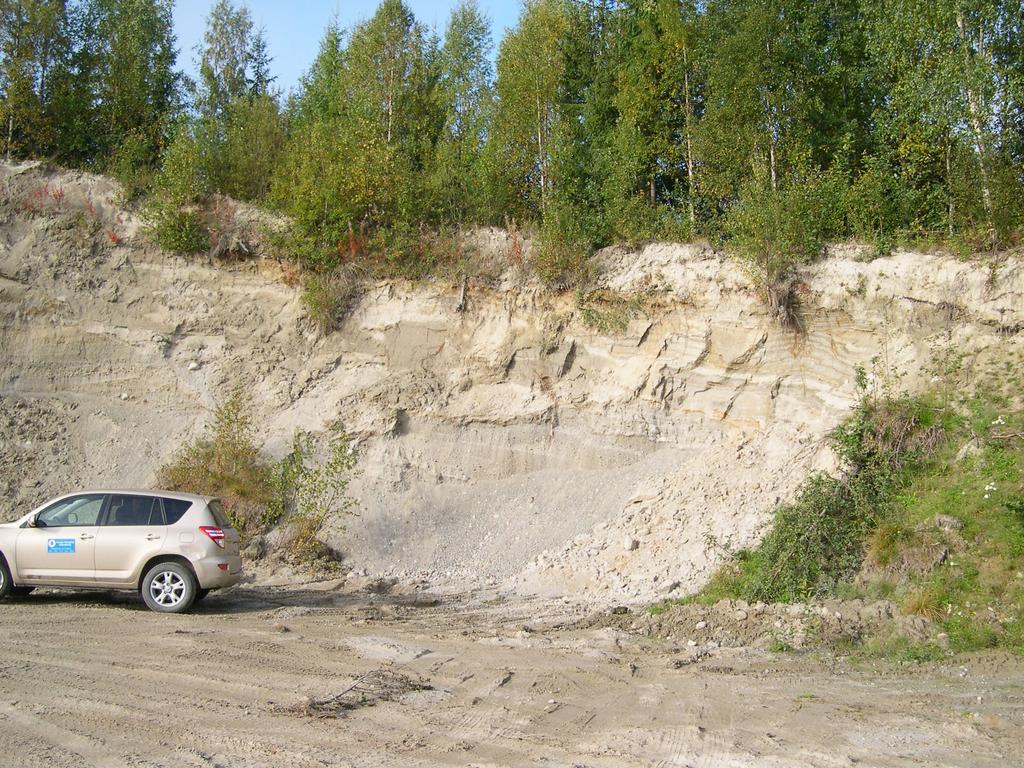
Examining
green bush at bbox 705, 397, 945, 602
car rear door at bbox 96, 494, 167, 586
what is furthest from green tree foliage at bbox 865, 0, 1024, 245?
car rear door at bbox 96, 494, 167, 586

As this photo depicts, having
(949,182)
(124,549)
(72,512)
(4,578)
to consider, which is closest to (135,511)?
(124,549)

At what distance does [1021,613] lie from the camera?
409 inches

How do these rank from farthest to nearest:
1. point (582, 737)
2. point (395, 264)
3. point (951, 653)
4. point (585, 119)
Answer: point (585, 119)
point (395, 264)
point (951, 653)
point (582, 737)

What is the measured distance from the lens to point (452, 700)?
762 centimetres

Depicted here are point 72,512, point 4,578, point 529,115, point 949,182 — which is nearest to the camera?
point 4,578

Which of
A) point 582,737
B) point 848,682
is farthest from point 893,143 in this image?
point 582,737

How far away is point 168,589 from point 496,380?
26.9ft

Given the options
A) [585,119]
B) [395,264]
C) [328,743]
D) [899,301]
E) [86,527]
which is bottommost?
[328,743]

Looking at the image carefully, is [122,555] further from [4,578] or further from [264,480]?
[264,480]

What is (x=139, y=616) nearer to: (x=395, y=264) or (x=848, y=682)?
(x=848, y=682)

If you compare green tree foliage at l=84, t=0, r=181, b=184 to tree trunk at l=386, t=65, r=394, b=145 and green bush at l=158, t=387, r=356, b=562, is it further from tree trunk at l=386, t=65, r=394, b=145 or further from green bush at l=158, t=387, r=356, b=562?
green bush at l=158, t=387, r=356, b=562

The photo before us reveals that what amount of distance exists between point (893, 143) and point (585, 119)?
25.0 feet

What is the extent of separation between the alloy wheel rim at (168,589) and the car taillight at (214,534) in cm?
65

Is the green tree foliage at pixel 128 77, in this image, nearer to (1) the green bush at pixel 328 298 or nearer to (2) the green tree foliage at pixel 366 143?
(2) the green tree foliage at pixel 366 143
